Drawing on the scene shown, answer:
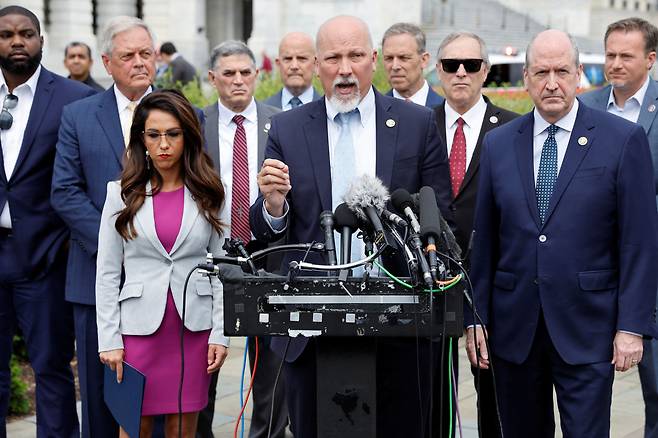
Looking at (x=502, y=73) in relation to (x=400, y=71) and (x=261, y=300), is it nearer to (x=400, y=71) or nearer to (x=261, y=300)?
(x=400, y=71)

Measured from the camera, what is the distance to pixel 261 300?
386 cm

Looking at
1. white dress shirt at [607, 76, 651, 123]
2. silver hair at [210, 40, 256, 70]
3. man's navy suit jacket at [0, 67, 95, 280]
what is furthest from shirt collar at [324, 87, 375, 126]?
white dress shirt at [607, 76, 651, 123]

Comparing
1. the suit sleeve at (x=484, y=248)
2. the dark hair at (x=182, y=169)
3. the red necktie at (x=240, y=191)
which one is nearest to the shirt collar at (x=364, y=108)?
the suit sleeve at (x=484, y=248)

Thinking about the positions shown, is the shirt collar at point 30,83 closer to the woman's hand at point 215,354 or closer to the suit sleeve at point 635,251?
the woman's hand at point 215,354

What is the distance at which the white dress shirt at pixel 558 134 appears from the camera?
5.02 metres

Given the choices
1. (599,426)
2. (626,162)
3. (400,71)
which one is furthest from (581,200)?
(400,71)

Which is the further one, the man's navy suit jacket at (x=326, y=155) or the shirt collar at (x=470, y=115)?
the shirt collar at (x=470, y=115)

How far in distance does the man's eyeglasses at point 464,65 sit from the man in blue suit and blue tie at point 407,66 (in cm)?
104

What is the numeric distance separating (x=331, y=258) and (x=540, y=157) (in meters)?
1.48

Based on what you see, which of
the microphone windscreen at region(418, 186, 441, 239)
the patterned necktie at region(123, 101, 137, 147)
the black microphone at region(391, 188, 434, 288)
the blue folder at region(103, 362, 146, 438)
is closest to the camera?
the black microphone at region(391, 188, 434, 288)

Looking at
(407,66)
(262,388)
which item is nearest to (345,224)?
(262,388)

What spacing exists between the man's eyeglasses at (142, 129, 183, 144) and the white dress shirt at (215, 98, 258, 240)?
56.9 inches

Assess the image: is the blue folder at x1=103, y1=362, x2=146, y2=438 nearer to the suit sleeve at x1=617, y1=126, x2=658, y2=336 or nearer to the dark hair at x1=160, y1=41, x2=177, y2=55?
the suit sleeve at x1=617, y1=126, x2=658, y2=336

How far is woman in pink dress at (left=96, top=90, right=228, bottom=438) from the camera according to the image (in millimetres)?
5277
